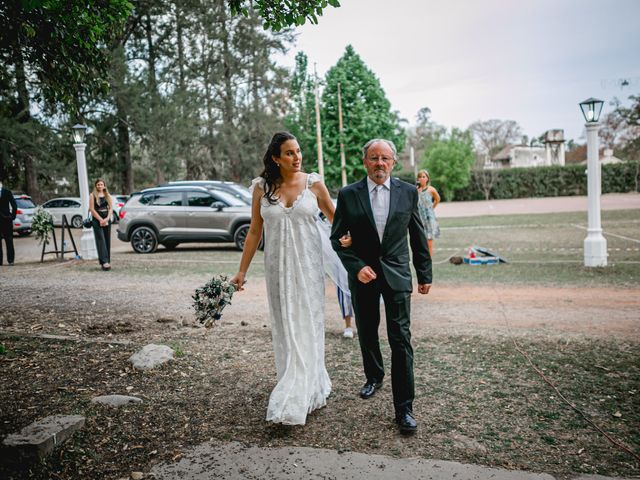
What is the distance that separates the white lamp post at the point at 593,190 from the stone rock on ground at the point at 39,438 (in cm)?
1009

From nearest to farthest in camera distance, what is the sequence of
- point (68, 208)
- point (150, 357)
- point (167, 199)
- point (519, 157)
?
1. point (150, 357)
2. point (167, 199)
3. point (68, 208)
4. point (519, 157)

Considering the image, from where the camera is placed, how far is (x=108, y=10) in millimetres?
5551

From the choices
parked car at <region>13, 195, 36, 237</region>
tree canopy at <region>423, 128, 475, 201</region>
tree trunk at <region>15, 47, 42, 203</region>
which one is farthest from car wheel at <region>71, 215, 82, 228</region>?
tree canopy at <region>423, 128, 475, 201</region>

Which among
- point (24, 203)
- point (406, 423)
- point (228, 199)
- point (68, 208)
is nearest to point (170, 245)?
point (228, 199)

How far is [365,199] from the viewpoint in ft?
13.0

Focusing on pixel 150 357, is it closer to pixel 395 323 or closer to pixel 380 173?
pixel 395 323

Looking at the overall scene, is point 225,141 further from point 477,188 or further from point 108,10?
point 108,10

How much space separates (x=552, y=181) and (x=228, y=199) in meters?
41.3

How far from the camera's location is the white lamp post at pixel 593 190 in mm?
10656

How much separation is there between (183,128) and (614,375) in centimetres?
2868

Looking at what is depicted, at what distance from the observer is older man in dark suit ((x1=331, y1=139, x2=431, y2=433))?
12.4ft

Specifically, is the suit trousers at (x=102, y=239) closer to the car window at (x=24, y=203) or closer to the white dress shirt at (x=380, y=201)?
the white dress shirt at (x=380, y=201)

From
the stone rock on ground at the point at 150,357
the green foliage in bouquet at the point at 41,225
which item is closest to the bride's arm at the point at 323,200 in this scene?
the stone rock on ground at the point at 150,357

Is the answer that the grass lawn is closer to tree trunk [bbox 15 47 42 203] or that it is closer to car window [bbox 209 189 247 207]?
car window [bbox 209 189 247 207]
